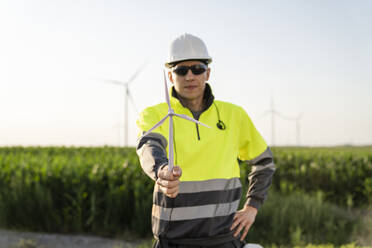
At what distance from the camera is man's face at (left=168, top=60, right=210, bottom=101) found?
248 centimetres

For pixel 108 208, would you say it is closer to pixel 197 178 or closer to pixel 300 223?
pixel 300 223

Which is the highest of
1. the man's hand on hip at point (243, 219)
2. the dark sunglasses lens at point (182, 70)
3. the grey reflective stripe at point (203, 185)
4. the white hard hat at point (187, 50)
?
the white hard hat at point (187, 50)

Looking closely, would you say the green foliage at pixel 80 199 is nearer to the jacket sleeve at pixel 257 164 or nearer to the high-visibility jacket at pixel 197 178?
the jacket sleeve at pixel 257 164

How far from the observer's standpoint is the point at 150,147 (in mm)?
2148

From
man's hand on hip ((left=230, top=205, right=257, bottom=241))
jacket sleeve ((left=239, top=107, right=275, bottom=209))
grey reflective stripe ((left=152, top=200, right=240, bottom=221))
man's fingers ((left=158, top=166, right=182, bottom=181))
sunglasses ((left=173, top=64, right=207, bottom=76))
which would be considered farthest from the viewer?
jacket sleeve ((left=239, top=107, right=275, bottom=209))

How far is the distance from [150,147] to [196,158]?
0.38 m

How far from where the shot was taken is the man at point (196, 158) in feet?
7.79

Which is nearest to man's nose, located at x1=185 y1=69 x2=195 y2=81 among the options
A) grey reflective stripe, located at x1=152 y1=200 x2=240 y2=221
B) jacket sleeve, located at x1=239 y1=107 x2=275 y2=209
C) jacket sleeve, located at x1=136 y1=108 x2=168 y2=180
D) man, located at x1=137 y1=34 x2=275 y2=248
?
man, located at x1=137 y1=34 x2=275 y2=248

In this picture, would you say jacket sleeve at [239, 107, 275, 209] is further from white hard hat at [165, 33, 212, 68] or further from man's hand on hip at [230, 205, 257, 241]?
white hard hat at [165, 33, 212, 68]

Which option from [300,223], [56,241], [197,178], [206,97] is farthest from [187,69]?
[300,223]

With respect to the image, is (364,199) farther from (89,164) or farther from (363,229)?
(89,164)

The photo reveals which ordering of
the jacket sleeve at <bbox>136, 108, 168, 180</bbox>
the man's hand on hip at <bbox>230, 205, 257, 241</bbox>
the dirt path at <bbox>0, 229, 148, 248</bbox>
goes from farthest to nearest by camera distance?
the dirt path at <bbox>0, 229, 148, 248</bbox>
the man's hand on hip at <bbox>230, 205, 257, 241</bbox>
the jacket sleeve at <bbox>136, 108, 168, 180</bbox>

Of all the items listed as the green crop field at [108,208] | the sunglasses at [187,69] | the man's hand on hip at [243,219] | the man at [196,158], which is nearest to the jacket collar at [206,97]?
the man at [196,158]

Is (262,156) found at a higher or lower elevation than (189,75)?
lower
